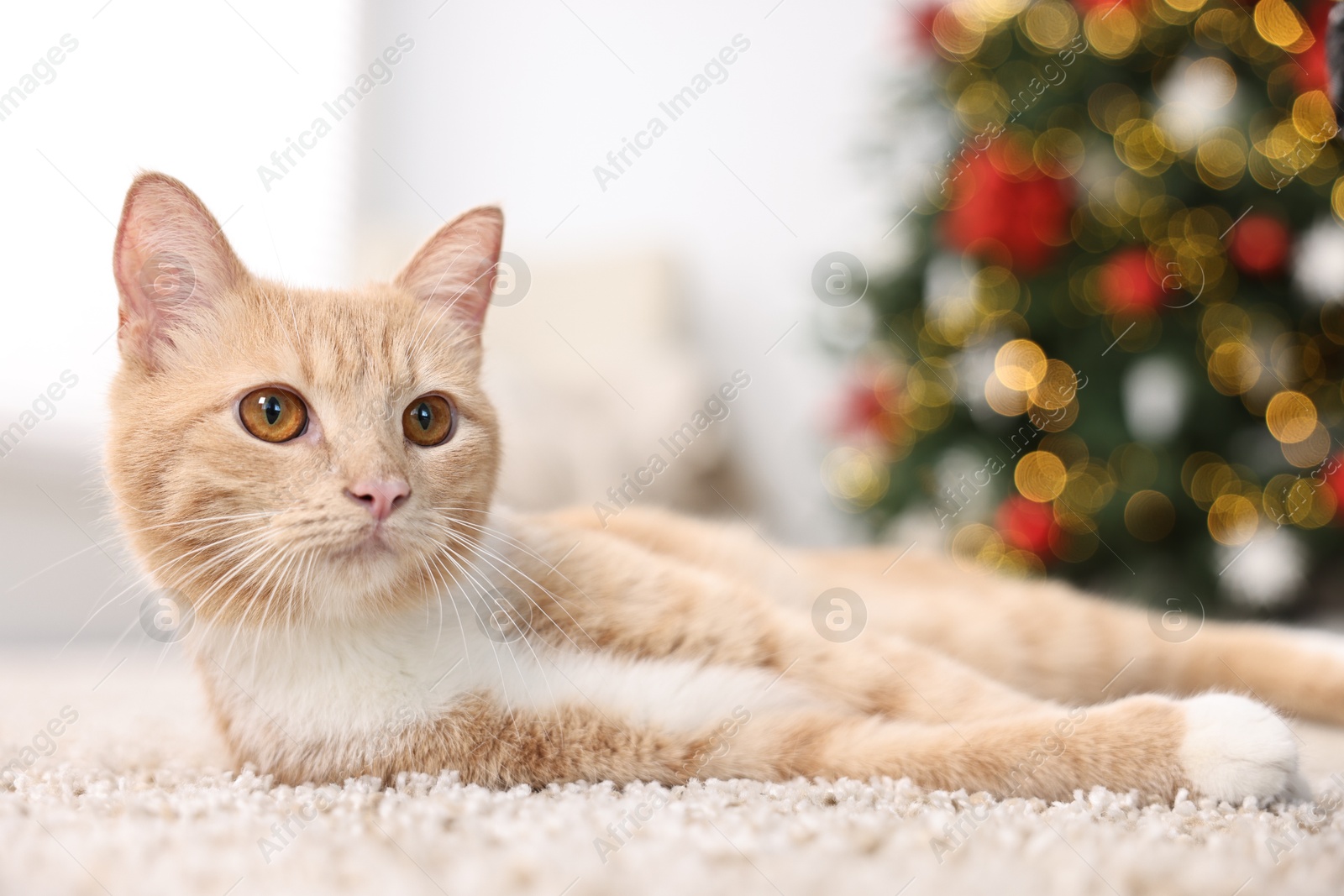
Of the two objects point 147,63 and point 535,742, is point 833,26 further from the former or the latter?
point 535,742

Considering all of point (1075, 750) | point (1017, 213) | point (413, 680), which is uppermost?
point (1017, 213)

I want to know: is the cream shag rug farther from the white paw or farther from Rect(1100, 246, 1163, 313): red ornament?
Rect(1100, 246, 1163, 313): red ornament

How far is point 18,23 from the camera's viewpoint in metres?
2.27

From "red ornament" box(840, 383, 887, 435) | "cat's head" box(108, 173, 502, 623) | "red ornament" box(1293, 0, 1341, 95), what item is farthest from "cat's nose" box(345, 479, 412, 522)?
"red ornament" box(1293, 0, 1341, 95)

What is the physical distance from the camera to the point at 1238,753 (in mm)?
938

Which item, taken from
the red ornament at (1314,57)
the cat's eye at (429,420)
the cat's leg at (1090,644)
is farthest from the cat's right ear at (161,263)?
the red ornament at (1314,57)

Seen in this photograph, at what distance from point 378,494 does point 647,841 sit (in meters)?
0.45

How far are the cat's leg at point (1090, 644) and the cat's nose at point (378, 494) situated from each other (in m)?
0.93

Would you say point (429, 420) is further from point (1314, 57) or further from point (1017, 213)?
point (1314, 57)

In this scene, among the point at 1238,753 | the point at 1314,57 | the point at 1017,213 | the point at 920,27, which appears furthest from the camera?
the point at 920,27

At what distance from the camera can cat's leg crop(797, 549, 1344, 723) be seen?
1.55m

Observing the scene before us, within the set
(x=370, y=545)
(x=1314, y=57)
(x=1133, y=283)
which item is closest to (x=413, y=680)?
(x=370, y=545)

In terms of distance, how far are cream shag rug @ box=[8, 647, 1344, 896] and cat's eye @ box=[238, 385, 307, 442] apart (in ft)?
1.27

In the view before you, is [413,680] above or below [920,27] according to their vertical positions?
below
